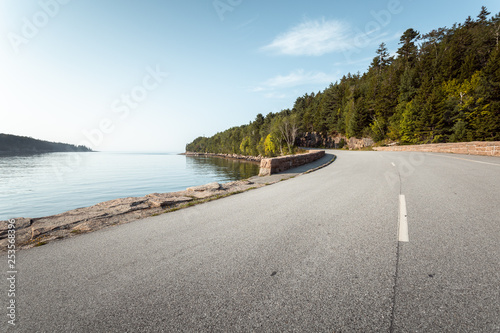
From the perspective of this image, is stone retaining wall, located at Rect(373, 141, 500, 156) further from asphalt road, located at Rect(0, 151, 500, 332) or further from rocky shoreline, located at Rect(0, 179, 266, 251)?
rocky shoreline, located at Rect(0, 179, 266, 251)

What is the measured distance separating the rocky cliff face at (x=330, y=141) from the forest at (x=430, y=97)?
1.85 metres

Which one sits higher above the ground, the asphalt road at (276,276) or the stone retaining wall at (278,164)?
the stone retaining wall at (278,164)

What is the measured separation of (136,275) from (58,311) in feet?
2.37

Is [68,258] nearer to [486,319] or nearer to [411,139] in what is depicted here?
[486,319]

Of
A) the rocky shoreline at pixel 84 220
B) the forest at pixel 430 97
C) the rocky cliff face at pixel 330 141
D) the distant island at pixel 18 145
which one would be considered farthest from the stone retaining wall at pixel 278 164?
the distant island at pixel 18 145

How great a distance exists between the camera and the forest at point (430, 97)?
35906 mm

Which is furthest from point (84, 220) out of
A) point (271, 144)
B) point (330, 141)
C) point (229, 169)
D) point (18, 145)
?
point (18, 145)

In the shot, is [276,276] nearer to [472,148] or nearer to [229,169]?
[472,148]

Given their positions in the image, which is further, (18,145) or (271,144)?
(18,145)

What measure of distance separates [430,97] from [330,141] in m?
40.1

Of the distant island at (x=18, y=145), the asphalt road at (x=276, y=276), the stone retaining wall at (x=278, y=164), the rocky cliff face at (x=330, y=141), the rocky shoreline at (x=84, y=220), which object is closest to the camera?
the asphalt road at (x=276, y=276)

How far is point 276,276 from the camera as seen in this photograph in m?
2.38

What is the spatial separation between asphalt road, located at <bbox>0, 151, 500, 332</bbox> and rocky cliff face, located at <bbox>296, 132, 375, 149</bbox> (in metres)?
63.4

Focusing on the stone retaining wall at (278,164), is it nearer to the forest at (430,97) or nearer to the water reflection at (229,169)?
the water reflection at (229,169)
